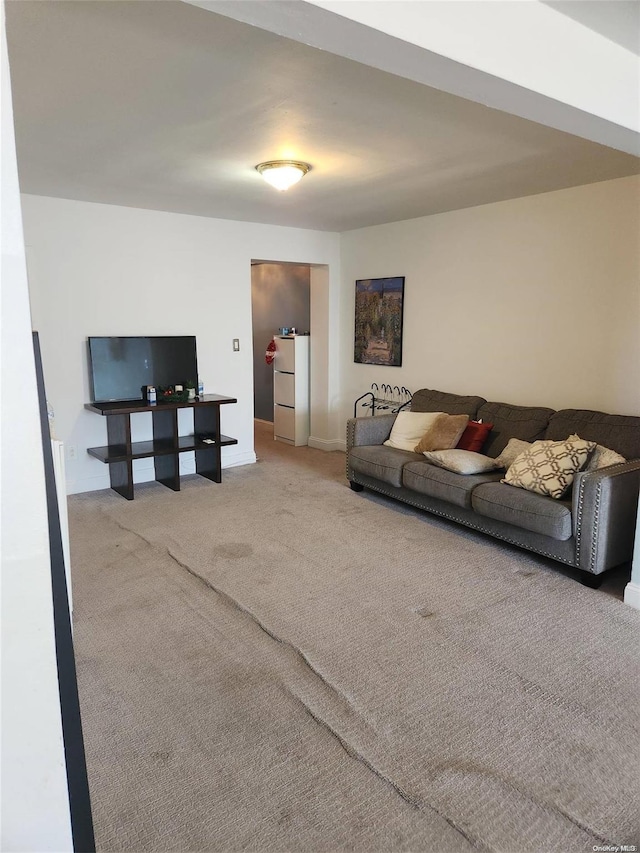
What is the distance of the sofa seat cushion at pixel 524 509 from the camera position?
126 inches

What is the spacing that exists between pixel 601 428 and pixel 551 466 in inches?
24.6

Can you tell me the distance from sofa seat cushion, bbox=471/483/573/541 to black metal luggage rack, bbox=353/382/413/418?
2007 millimetres

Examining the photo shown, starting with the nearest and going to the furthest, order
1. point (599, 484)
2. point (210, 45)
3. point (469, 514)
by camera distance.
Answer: point (210, 45), point (599, 484), point (469, 514)

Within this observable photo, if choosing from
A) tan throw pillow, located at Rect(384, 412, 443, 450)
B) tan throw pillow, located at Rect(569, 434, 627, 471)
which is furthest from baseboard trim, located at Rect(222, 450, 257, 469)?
tan throw pillow, located at Rect(569, 434, 627, 471)

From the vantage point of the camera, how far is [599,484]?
3.05m

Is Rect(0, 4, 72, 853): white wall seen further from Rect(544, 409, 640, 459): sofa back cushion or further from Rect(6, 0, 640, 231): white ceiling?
Rect(544, 409, 640, 459): sofa back cushion

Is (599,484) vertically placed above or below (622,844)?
above

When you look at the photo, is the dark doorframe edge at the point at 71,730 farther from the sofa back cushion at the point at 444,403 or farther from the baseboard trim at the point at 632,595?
the sofa back cushion at the point at 444,403

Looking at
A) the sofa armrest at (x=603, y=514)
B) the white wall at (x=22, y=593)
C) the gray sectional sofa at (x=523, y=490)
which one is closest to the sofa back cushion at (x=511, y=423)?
the gray sectional sofa at (x=523, y=490)

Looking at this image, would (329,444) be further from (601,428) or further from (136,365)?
(601,428)

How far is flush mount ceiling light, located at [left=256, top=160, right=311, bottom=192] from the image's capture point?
11.1ft

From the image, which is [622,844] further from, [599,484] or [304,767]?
[599,484]

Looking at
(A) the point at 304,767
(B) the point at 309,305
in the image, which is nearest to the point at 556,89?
(A) the point at 304,767

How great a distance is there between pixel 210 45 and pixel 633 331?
10.4 ft
